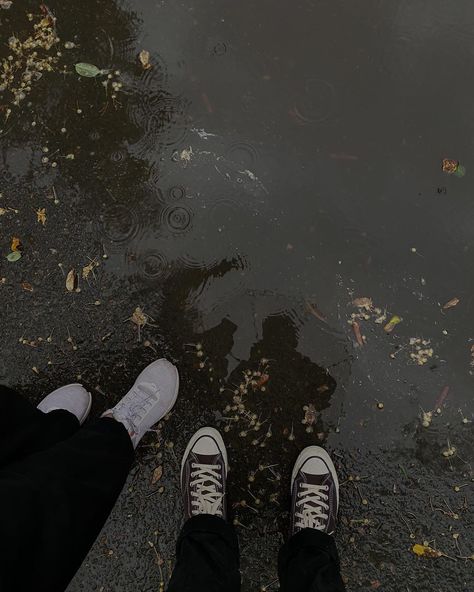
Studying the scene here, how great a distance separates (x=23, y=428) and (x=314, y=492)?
4.52 feet

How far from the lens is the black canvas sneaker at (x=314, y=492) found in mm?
2240

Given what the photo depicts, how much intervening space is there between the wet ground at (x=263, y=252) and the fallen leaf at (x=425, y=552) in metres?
0.02

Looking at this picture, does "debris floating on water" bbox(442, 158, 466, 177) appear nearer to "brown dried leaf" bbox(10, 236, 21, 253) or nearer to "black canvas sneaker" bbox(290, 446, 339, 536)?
"black canvas sneaker" bbox(290, 446, 339, 536)

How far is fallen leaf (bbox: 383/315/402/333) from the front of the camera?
2303mm

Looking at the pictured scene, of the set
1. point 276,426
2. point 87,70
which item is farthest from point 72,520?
point 87,70

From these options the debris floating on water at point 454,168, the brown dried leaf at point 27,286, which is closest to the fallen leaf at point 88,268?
the brown dried leaf at point 27,286

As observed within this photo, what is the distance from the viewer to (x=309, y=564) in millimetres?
2014

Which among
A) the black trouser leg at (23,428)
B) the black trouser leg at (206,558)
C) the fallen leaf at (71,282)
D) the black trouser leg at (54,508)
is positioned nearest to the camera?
the black trouser leg at (54,508)

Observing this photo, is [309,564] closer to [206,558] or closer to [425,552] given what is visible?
[206,558]

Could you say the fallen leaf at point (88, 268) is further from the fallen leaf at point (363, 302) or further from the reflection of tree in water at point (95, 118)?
the fallen leaf at point (363, 302)

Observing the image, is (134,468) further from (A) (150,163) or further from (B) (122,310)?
(A) (150,163)

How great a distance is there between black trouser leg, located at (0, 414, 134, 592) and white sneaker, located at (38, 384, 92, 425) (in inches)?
13.4

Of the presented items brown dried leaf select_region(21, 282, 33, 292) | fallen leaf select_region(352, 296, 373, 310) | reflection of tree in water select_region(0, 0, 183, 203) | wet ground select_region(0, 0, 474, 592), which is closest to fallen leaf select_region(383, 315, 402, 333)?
wet ground select_region(0, 0, 474, 592)

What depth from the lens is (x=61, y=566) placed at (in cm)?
164
